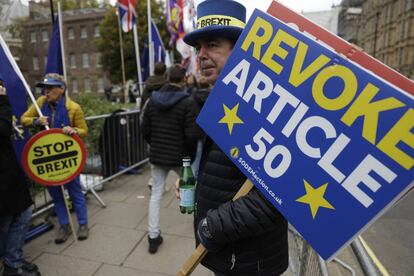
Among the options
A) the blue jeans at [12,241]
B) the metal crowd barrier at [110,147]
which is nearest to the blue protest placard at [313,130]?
the blue jeans at [12,241]

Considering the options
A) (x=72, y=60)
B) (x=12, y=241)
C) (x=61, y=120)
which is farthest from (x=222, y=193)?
(x=72, y=60)

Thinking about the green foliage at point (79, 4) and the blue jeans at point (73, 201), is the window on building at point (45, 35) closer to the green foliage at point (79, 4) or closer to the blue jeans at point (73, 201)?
the green foliage at point (79, 4)

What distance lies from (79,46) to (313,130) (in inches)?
2082

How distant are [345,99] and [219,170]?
79 cm

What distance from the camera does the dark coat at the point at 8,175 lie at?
2.57m

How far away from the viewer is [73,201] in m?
3.75

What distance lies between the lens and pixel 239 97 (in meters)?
1.44

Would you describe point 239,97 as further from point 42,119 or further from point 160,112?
point 42,119

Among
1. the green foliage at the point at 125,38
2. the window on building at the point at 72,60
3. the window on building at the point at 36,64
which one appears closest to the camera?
the green foliage at the point at 125,38

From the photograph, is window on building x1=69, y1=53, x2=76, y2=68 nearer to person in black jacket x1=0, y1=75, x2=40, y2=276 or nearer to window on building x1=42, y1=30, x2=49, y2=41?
window on building x1=42, y1=30, x2=49, y2=41

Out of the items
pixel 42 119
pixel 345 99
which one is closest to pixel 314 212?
pixel 345 99

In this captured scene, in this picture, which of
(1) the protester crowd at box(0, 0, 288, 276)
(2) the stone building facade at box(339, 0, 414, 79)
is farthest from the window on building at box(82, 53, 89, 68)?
(1) the protester crowd at box(0, 0, 288, 276)

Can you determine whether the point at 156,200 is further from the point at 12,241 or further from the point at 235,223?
the point at 235,223

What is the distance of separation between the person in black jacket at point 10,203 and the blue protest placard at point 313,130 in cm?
207
